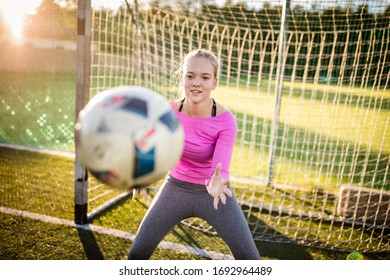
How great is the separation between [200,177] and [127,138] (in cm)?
98

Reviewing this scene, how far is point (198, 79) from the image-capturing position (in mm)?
2492

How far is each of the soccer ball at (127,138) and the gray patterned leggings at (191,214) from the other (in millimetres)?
676

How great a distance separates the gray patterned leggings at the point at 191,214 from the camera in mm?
2484

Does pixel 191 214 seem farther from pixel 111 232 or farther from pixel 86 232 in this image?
pixel 86 232

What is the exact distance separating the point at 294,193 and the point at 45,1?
4980 mm

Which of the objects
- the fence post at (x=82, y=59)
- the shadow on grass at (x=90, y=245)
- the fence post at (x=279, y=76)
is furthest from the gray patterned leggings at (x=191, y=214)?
the fence post at (x=279, y=76)

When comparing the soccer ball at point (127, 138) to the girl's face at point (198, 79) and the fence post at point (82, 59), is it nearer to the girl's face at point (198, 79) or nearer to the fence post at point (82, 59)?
the girl's face at point (198, 79)

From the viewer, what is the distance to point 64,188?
5305 mm

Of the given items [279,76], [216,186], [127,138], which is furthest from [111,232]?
[279,76]
